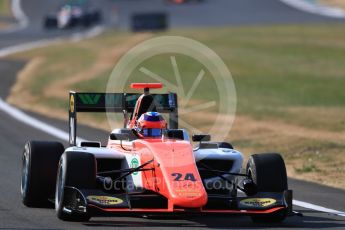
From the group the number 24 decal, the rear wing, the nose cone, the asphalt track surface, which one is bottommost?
the asphalt track surface

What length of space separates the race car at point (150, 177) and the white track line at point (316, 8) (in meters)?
64.8

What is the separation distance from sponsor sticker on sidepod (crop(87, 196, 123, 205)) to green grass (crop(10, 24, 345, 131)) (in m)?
15.5

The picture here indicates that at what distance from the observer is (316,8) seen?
278 ft

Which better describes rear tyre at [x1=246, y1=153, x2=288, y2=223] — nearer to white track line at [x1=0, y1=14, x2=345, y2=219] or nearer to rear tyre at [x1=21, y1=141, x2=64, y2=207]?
white track line at [x1=0, y1=14, x2=345, y2=219]

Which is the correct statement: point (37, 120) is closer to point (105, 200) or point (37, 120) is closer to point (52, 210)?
point (52, 210)

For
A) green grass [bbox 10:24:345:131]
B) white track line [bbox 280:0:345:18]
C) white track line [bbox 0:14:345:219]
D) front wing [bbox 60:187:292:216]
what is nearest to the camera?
front wing [bbox 60:187:292:216]

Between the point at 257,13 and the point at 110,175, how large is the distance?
69.2 m

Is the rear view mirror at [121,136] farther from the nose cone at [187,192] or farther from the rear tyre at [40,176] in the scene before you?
the nose cone at [187,192]

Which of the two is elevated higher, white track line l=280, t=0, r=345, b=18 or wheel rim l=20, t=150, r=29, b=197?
white track line l=280, t=0, r=345, b=18

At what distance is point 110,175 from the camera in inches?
564

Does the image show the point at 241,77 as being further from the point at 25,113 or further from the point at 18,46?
the point at 18,46

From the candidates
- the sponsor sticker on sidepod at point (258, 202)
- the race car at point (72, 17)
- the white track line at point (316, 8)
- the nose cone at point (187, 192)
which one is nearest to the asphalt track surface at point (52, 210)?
the sponsor sticker on sidepod at point (258, 202)

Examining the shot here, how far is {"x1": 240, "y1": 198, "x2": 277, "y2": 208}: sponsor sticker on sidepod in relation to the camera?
519 inches

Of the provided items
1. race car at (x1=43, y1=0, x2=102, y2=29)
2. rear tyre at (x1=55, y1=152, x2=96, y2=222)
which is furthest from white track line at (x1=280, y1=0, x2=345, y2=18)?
rear tyre at (x1=55, y1=152, x2=96, y2=222)
